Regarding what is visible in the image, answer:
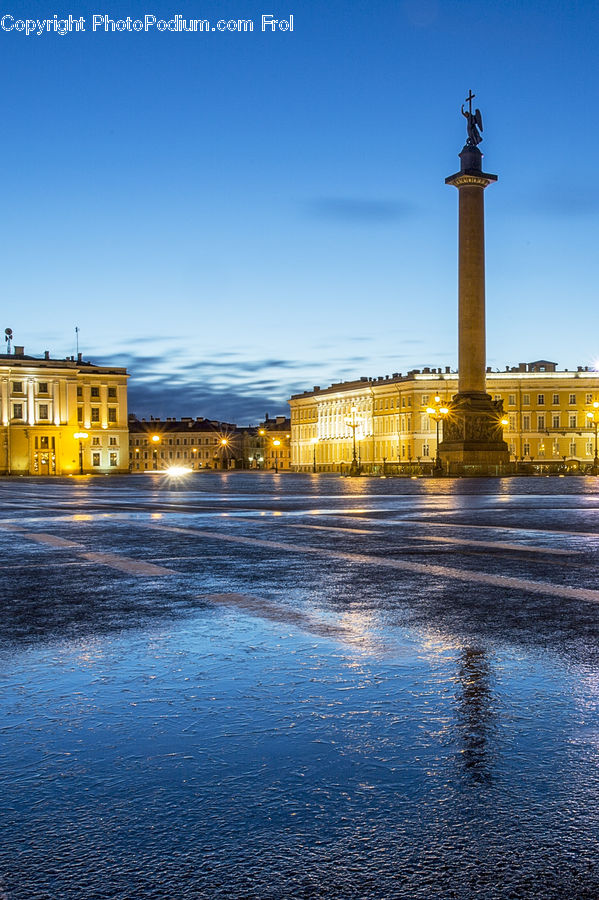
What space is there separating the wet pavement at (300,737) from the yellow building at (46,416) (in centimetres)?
9290

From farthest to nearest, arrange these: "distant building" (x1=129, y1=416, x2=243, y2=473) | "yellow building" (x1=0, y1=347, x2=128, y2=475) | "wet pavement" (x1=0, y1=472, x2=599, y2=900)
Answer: "distant building" (x1=129, y1=416, x2=243, y2=473) → "yellow building" (x1=0, y1=347, x2=128, y2=475) → "wet pavement" (x1=0, y1=472, x2=599, y2=900)

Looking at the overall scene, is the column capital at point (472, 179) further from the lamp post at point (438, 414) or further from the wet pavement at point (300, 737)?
the wet pavement at point (300, 737)

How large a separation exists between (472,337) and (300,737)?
5333 cm

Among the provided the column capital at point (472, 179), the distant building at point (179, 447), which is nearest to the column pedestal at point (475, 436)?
the column capital at point (472, 179)

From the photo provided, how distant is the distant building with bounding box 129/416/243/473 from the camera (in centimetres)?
18162

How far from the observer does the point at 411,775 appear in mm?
3545

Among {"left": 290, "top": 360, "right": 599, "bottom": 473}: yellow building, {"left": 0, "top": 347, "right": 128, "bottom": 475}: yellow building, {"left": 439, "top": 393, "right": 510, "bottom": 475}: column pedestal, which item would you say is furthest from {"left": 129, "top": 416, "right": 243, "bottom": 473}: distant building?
{"left": 439, "top": 393, "right": 510, "bottom": 475}: column pedestal

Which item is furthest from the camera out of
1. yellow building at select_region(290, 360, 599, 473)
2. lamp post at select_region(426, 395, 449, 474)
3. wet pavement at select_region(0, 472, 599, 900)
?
yellow building at select_region(290, 360, 599, 473)

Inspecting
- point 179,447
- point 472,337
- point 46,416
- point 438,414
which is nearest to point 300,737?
point 472,337

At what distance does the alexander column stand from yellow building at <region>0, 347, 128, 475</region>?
171ft

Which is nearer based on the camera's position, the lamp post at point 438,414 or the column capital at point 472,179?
the column capital at point 472,179

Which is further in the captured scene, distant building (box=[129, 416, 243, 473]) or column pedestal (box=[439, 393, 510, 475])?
distant building (box=[129, 416, 243, 473])

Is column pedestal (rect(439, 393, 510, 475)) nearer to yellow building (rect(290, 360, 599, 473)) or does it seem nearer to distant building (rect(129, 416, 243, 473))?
yellow building (rect(290, 360, 599, 473))

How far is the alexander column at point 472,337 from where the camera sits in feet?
180
